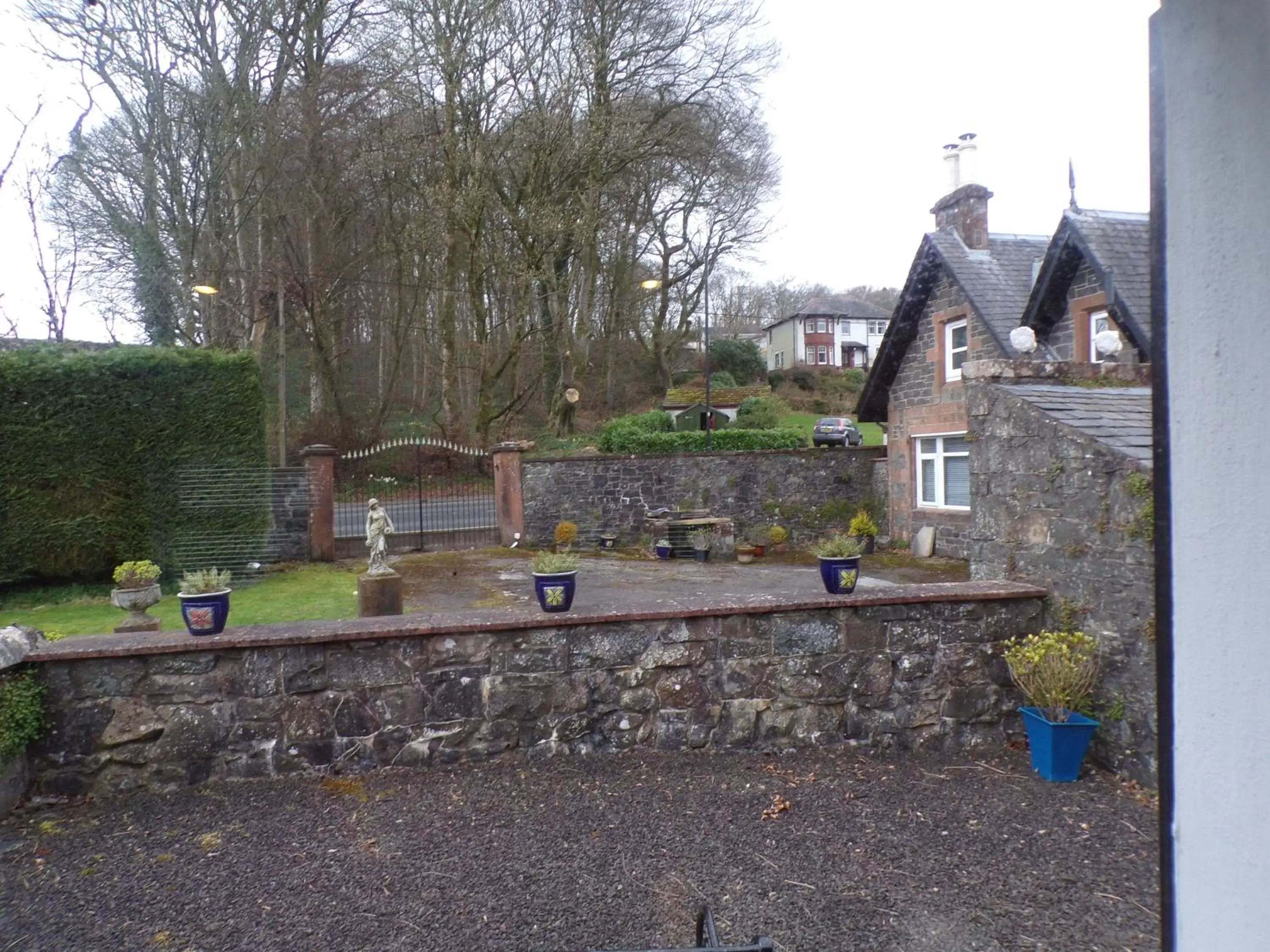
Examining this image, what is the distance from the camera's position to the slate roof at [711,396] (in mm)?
23969

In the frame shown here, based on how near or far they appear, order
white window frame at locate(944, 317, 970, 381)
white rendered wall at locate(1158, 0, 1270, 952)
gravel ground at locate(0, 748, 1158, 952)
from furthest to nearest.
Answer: white window frame at locate(944, 317, 970, 381)
gravel ground at locate(0, 748, 1158, 952)
white rendered wall at locate(1158, 0, 1270, 952)

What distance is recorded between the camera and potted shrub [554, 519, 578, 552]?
1460cm

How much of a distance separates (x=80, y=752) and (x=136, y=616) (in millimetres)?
3383

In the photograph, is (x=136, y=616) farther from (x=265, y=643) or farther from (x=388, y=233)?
(x=388, y=233)

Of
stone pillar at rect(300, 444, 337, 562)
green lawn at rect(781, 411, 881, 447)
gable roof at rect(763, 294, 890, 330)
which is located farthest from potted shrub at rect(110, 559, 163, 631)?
gable roof at rect(763, 294, 890, 330)

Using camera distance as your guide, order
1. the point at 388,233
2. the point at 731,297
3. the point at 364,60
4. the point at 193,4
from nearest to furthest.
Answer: the point at 193,4, the point at 364,60, the point at 388,233, the point at 731,297

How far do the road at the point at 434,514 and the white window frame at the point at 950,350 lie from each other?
891 cm

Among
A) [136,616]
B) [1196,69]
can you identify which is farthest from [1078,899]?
[136,616]

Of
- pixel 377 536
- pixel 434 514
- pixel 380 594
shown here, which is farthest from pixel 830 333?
pixel 377 536

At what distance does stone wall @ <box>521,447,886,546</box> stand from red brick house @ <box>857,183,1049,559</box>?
1.07 meters

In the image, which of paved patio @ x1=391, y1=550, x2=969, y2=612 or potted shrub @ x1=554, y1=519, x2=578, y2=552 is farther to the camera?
potted shrub @ x1=554, y1=519, x2=578, y2=552

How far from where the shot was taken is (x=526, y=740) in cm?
443

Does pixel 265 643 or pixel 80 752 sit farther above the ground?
pixel 265 643

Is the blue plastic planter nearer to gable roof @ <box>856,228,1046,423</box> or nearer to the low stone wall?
the low stone wall
